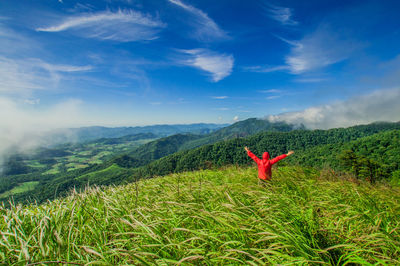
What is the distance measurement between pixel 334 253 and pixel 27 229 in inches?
163

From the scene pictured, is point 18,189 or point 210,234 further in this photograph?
point 18,189

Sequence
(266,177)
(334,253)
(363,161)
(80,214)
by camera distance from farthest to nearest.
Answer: (363,161), (266,177), (80,214), (334,253)

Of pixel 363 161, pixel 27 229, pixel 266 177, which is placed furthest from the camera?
pixel 363 161

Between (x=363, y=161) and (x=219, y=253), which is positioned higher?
(x=219, y=253)

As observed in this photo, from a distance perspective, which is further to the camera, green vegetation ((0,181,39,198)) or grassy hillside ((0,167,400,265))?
green vegetation ((0,181,39,198))

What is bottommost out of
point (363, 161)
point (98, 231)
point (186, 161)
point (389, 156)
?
point (186, 161)

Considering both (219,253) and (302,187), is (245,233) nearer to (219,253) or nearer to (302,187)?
(219,253)

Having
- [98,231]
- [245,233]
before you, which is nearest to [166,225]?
[98,231]

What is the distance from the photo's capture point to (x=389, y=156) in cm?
6800

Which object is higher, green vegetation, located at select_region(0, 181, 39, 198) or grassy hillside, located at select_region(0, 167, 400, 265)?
grassy hillside, located at select_region(0, 167, 400, 265)

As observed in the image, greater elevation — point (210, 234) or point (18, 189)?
point (210, 234)

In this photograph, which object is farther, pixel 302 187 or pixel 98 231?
pixel 302 187

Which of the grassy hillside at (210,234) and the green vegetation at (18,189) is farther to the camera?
the green vegetation at (18,189)

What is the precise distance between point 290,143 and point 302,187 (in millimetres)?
194636
